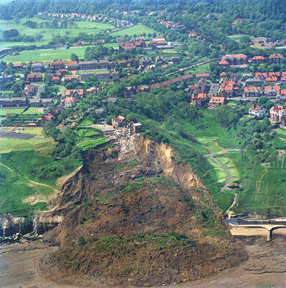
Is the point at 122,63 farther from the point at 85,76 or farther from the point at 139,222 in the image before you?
the point at 139,222

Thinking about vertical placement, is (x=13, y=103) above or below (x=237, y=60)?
below

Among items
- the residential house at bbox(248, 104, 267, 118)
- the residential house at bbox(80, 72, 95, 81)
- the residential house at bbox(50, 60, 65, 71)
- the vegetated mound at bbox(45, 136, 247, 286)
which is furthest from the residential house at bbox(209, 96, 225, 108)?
the residential house at bbox(50, 60, 65, 71)

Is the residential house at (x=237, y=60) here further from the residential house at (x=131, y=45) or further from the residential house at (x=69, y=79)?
the residential house at (x=69, y=79)

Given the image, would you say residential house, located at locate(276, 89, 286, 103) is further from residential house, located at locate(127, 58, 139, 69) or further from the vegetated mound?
residential house, located at locate(127, 58, 139, 69)

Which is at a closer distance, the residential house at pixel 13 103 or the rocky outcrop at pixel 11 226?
the rocky outcrop at pixel 11 226

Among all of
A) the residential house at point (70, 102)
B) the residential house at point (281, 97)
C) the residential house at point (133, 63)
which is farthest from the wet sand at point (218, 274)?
the residential house at point (133, 63)

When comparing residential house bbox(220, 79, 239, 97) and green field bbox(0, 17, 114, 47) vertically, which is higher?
green field bbox(0, 17, 114, 47)

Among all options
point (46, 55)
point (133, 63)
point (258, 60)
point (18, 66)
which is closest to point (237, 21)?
point (258, 60)
